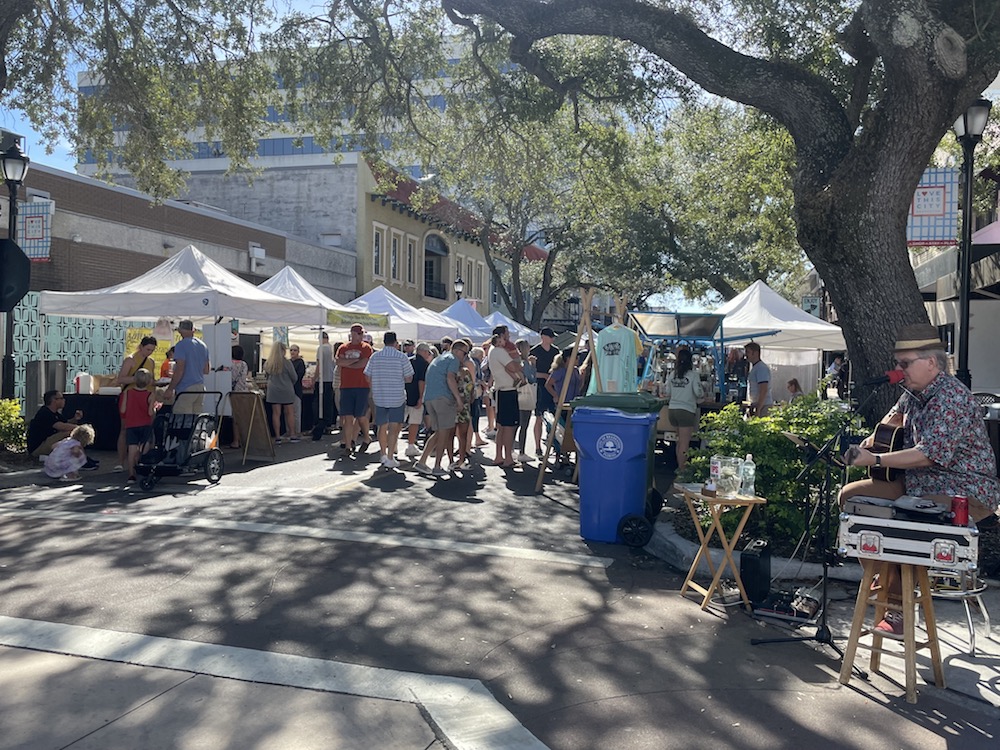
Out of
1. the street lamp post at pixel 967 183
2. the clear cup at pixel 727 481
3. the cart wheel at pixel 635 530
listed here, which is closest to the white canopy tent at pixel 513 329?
the street lamp post at pixel 967 183

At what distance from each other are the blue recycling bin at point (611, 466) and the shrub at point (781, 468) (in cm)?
47

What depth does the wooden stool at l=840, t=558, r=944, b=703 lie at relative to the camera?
13.9ft

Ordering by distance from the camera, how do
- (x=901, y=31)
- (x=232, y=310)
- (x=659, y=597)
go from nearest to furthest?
(x=659, y=597) < (x=901, y=31) < (x=232, y=310)

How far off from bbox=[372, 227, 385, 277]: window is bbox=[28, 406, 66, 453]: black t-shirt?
21.6m

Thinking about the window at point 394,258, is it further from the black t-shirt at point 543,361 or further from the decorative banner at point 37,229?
the black t-shirt at point 543,361

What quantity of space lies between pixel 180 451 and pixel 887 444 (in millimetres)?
7706

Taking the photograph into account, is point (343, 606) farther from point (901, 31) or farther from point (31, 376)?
point (31, 376)

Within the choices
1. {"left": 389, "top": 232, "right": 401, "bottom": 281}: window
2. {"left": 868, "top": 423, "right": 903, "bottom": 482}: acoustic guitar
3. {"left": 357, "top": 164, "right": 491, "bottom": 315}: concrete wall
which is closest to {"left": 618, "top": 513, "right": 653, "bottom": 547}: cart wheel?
{"left": 868, "top": 423, "right": 903, "bottom": 482}: acoustic guitar

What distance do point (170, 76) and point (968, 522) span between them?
13.5 metres

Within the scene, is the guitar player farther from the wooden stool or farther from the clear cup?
the clear cup

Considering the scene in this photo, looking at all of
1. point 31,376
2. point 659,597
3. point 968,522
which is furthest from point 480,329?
point 968,522

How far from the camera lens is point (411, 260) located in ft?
120

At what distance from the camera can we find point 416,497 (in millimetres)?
9391

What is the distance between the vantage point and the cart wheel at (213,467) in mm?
10133
